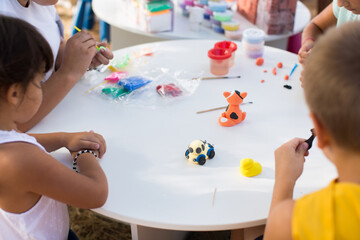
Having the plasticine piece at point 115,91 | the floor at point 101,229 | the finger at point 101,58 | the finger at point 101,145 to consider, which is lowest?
the floor at point 101,229

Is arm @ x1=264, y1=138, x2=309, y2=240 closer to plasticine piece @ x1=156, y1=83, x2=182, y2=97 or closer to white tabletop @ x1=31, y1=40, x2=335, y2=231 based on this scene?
white tabletop @ x1=31, y1=40, x2=335, y2=231

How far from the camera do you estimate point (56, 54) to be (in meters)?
1.45

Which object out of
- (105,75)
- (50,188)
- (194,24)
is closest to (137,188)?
(50,188)

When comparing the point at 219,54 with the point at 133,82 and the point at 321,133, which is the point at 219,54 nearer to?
the point at 133,82

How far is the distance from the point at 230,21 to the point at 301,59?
1.79ft

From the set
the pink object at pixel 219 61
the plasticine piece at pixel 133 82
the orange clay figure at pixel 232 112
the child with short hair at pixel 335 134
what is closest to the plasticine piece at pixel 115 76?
the plasticine piece at pixel 133 82

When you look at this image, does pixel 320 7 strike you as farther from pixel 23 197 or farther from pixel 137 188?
pixel 23 197

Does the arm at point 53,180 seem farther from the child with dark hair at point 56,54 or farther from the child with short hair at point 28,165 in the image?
the child with dark hair at point 56,54

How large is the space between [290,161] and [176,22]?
121cm

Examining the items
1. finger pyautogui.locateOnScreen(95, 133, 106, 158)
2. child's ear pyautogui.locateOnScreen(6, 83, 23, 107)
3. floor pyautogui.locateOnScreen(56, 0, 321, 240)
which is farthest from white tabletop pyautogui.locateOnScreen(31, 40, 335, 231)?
floor pyautogui.locateOnScreen(56, 0, 321, 240)

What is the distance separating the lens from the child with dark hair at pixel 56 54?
1210 millimetres

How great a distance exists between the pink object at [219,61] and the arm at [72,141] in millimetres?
522

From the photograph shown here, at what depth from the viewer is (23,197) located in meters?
0.89

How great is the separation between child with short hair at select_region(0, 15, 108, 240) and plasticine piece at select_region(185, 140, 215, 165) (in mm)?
226
